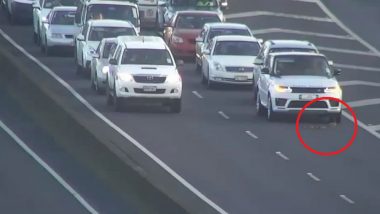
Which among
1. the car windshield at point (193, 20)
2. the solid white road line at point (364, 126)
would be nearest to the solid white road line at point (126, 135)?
the car windshield at point (193, 20)

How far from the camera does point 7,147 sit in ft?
109

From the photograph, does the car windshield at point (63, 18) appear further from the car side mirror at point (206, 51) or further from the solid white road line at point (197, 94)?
the solid white road line at point (197, 94)

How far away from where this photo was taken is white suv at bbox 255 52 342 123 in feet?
120

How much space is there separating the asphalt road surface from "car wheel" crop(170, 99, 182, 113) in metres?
0.19

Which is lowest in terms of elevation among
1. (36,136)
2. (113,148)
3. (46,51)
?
(46,51)

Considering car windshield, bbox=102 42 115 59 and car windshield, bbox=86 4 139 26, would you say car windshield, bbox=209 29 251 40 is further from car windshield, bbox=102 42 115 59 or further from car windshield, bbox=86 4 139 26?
car windshield, bbox=102 42 115 59

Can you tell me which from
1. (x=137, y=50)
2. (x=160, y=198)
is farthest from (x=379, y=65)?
(x=160, y=198)

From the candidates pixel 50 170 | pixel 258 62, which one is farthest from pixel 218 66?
pixel 50 170

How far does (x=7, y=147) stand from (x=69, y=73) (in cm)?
1282

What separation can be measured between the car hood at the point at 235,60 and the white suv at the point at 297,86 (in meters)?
5.13

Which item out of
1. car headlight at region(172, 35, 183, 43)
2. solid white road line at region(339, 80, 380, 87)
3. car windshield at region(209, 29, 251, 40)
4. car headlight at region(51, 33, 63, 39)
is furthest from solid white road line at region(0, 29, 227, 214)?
solid white road line at region(339, 80, 380, 87)

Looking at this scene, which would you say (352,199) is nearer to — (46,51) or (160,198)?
(160,198)

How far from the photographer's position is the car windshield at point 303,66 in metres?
37.5

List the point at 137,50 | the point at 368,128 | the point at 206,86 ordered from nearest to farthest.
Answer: the point at 368,128 → the point at 137,50 → the point at 206,86
